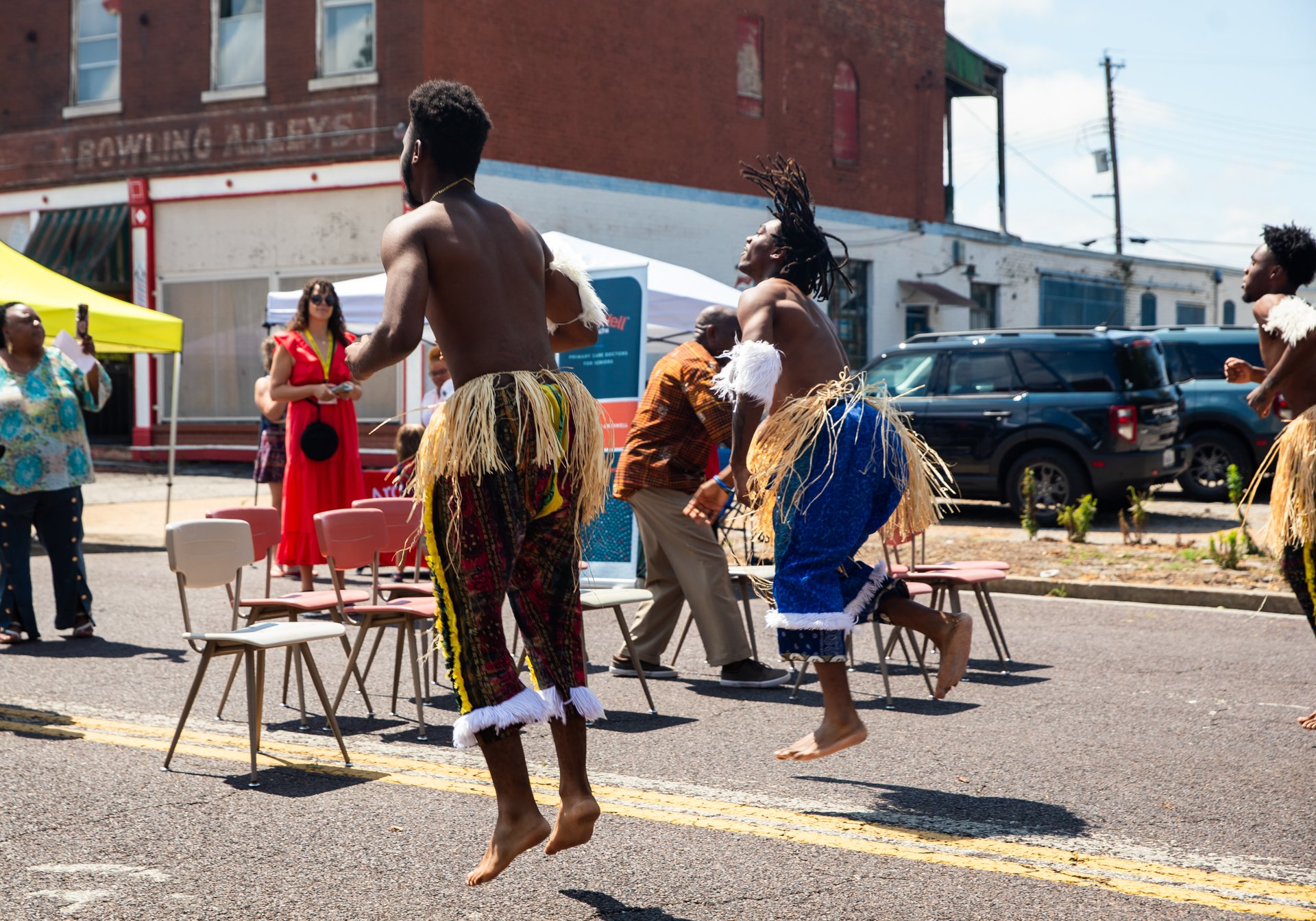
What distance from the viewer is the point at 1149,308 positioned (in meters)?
35.5

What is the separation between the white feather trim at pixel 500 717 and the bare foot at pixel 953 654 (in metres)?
1.85

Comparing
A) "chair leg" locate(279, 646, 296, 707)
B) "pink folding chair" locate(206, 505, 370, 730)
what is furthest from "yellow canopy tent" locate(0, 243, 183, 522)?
"chair leg" locate(279, 646, 296, 707)

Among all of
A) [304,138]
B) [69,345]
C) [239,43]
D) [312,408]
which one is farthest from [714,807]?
[239,43]

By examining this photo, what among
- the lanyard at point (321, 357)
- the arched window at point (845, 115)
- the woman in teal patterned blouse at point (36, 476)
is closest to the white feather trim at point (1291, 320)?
the lanyard at point (321, 357)

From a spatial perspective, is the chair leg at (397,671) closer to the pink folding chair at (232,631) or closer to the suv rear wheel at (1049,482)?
the pink folding chair at (232,631)

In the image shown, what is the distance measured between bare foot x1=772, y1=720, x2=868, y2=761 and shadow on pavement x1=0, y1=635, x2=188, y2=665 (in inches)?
157

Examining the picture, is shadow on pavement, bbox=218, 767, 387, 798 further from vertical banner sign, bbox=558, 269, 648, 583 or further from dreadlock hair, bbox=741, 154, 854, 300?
vertical banner sign, bbox=558, 269, 648, 583

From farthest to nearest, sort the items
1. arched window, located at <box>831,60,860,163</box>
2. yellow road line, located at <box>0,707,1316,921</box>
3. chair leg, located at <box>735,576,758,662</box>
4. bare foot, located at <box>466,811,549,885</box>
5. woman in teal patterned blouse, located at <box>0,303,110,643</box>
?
1. arched window, located at <box>831,60,860,163</box>
2. woman in teal patterned blouse, located at <box>0,303,110,643</box>
3. chair leg, located at <box>735,576,758,662</box>
4. yellow road line, located at <box>0,707,1316,921</box>
5. bare foot, located at <box>466,811,549,885</box>

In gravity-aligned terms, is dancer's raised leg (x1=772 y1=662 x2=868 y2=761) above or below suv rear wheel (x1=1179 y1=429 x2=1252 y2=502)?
below

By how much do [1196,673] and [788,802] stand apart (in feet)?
11.6

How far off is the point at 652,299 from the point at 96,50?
15308 mm

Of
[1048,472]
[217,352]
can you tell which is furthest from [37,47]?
[1048,472]

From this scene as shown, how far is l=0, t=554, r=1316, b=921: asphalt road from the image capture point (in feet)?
12.6

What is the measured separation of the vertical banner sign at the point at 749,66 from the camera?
83.5ft
